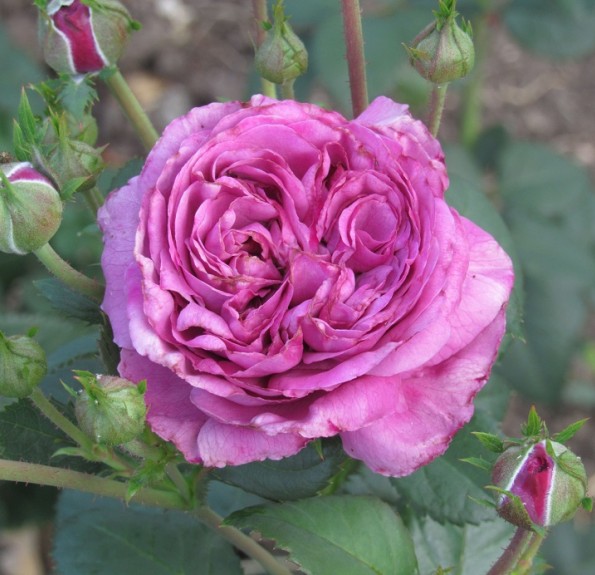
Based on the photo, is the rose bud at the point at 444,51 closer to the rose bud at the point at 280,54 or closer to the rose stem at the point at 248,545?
the rose bud at the point at 280,54

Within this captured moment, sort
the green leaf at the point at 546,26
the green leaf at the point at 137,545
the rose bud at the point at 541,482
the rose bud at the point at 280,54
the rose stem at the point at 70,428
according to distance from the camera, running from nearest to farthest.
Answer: the rose bud at the point at 541,482
the rose stem at the point at 70,428
the rose bud at the point at 280,54
the green leaf at the point at 137,545
the green leaf at the point at 546,26

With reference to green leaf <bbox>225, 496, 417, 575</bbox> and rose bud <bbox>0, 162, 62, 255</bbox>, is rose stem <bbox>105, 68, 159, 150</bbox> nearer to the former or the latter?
rose bud <bbox>0, 162, 62, 255</bbox>

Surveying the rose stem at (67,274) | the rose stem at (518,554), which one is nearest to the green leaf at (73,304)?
the rose stem at (67,274)

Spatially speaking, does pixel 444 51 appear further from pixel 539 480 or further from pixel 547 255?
pixel 547 255

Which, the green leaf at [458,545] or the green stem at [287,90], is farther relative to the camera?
the green leaf at [458,545]

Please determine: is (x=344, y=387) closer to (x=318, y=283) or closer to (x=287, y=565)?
(x=318, y=283)

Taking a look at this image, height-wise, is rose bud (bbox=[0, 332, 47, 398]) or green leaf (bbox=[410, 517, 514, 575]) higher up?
rose bud (bbox=[0, 332, 47, 398])

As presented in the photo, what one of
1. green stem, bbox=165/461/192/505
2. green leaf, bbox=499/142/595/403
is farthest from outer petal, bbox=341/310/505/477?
green leaf, bbox=499/142/595/403
